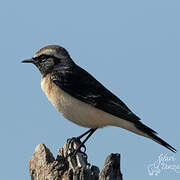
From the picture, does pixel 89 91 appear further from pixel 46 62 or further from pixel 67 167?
pixel 67 167

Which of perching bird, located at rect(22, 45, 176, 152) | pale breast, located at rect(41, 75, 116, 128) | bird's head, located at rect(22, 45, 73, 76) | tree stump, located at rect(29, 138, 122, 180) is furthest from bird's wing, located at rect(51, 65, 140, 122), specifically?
tree stump, located at rect(29, 138, 122, 180)

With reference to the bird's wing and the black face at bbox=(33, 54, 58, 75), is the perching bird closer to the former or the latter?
the bird's wing

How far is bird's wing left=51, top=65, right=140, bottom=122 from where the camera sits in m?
10.6

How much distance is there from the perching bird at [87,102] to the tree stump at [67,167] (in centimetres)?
148

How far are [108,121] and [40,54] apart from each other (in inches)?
94.1

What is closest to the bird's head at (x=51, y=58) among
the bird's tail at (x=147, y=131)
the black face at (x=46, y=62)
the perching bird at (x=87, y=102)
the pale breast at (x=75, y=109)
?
the black face at (x=46, y=62)

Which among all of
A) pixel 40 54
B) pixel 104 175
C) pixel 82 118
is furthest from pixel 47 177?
pixel 40 54

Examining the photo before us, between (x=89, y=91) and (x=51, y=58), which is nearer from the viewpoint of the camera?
(x=89, y=91)

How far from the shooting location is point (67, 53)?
11.8 meters

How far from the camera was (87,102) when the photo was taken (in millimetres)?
10641

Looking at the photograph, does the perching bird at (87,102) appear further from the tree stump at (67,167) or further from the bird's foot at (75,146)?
the tree stump at (67,167)

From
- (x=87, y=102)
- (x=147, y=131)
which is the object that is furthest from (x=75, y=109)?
(x=147, y=131)

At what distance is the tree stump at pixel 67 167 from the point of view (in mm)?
7450

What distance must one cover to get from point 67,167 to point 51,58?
3995 millimetres
